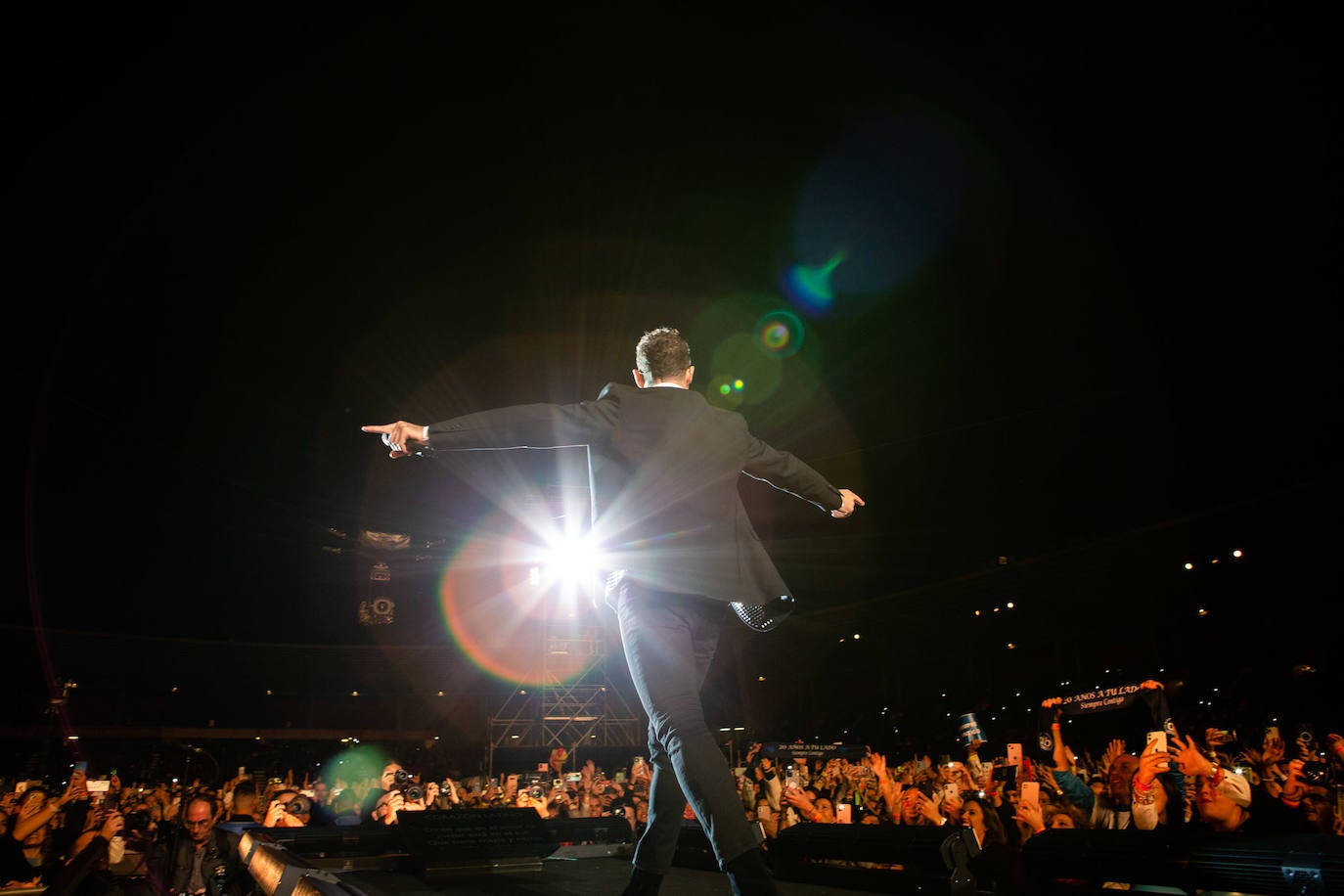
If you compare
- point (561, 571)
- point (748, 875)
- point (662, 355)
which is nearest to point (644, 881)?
point (748, 875)

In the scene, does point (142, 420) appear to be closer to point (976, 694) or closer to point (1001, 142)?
point (1001, 142)

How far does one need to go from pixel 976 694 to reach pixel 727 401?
8320 millimetres

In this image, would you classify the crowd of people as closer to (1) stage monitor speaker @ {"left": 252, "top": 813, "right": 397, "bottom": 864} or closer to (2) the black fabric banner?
(2) the black fabric banner

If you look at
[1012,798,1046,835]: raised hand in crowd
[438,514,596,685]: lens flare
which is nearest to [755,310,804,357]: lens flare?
[1012,798,1046,835]: raised hand in crowd

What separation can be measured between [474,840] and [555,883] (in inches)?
30.6

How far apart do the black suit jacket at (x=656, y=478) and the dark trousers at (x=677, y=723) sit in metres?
0.08

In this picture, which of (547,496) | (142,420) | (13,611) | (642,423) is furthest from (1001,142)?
(13,611)

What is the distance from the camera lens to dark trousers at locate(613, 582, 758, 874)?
1.86 meters

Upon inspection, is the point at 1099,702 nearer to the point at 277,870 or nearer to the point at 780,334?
the point at 780,334

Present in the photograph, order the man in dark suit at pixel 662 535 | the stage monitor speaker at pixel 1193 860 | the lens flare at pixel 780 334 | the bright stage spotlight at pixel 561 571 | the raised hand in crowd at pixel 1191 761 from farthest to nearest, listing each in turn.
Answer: the bright stage spotlight at pixel 561 571, the lens flare at pixel 780 334, the raised hand in crowd at pixel 1191 761, the stage monitor speaker at pixel 1193 860, the man in dark suit at pixel 662 535

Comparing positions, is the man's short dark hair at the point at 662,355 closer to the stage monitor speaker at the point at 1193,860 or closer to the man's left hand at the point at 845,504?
the man's left hand at the point at 845,504

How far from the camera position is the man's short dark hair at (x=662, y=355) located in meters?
2.35

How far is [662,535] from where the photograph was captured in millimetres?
2100

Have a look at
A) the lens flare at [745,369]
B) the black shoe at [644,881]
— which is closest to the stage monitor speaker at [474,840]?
the black shoe at [644,881]
